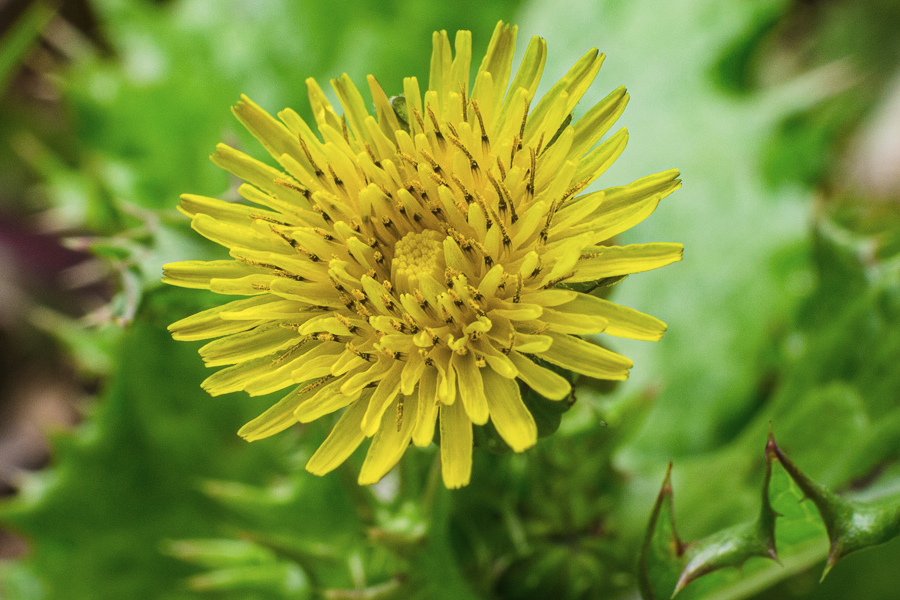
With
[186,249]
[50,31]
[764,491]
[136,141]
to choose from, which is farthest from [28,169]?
[764,491]

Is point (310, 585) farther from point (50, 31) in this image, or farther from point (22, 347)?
point (50, 31)

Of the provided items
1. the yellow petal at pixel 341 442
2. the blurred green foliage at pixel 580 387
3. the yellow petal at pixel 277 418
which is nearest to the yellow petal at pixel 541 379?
the yellow petal at pixel 341 442

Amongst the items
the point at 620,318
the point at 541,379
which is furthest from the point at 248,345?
the point at 620,318

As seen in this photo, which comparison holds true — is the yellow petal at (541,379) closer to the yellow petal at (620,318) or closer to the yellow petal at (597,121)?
the yellow petal at (620,318)

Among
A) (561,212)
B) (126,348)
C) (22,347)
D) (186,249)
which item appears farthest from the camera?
(22,347)

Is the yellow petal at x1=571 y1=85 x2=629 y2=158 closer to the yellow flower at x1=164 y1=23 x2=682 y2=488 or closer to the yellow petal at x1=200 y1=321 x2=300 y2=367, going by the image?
the yellow flower at x1=164 y1=23 x2=682 y2=488

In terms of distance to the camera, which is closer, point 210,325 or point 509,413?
point 509,413

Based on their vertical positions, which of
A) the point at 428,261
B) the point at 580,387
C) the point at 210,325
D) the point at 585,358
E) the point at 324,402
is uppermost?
the point at 210,325

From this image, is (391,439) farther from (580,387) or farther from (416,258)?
(580,387)
